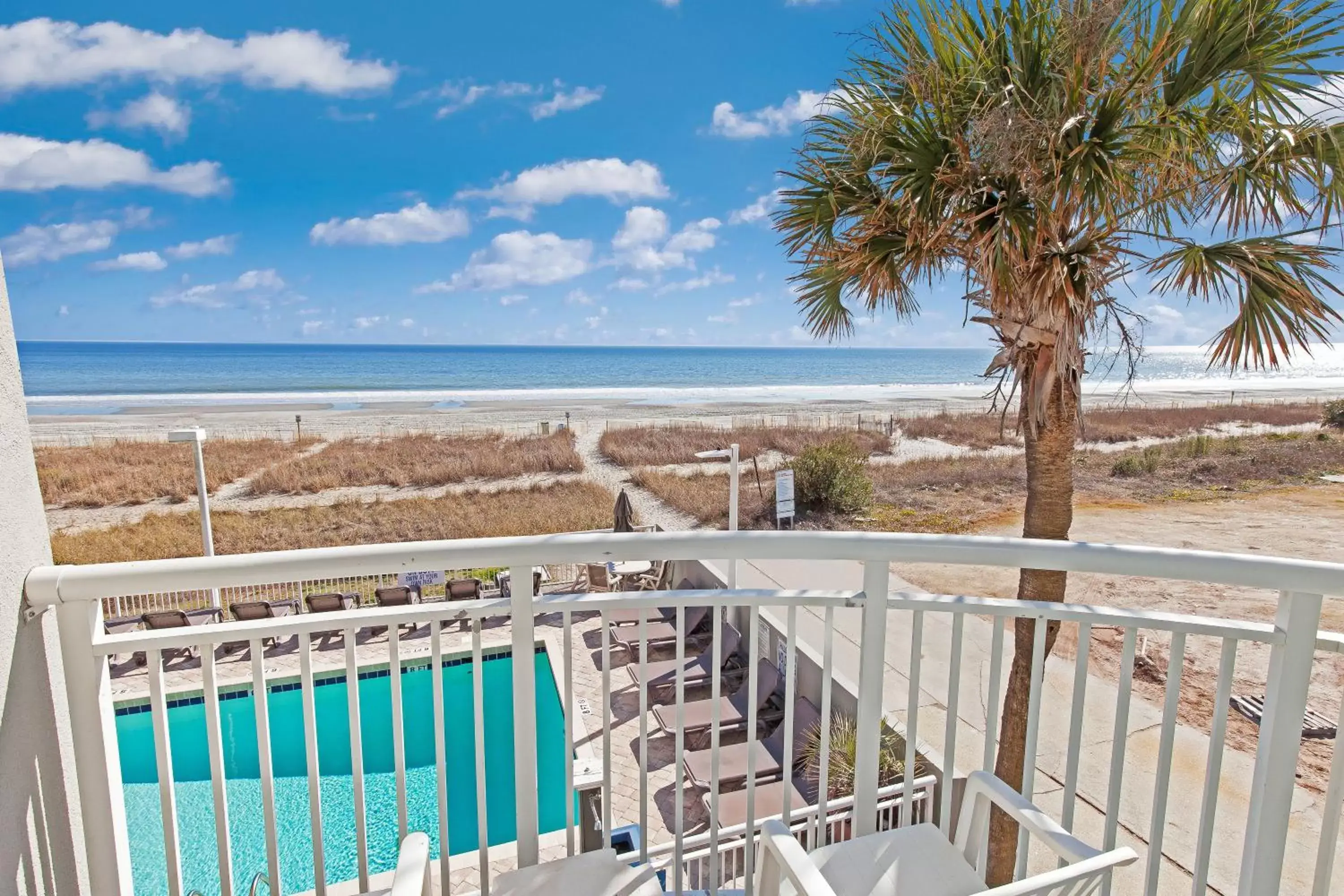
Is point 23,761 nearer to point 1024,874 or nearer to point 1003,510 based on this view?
point 1024,874

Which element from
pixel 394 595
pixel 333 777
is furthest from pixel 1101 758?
pixel 394 595

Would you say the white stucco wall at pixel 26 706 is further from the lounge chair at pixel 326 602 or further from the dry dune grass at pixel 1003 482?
the dry dune grass at pixel 1003 482

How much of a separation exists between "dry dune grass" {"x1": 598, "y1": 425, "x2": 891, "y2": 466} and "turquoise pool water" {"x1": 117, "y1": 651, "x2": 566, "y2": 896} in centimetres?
1149

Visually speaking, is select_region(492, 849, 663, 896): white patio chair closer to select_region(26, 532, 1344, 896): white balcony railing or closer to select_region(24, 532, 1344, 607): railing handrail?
select_region(26, 532, 1344, 896): white balcony railing

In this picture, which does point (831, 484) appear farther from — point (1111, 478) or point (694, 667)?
point (1111, 478)

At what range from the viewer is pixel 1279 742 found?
1341 mm

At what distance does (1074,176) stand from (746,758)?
14.6 feet

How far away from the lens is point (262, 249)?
53656 mm

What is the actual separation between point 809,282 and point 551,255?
2125 inches

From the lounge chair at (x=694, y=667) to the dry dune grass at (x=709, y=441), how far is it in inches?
435

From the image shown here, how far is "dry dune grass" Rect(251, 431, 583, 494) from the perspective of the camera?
651 inches

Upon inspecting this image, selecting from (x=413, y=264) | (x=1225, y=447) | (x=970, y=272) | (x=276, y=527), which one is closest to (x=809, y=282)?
(x=970, y=272)

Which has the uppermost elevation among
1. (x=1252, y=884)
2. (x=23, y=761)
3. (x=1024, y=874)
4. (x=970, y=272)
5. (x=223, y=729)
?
(x=970, y=272)

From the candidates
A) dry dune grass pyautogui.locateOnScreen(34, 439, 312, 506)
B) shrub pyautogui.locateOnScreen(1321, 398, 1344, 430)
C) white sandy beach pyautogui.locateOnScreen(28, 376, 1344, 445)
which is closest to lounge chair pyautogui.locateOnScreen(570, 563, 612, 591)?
dry dune grass pyautogui.locateOnScreen(34, 439, 312, 506)
